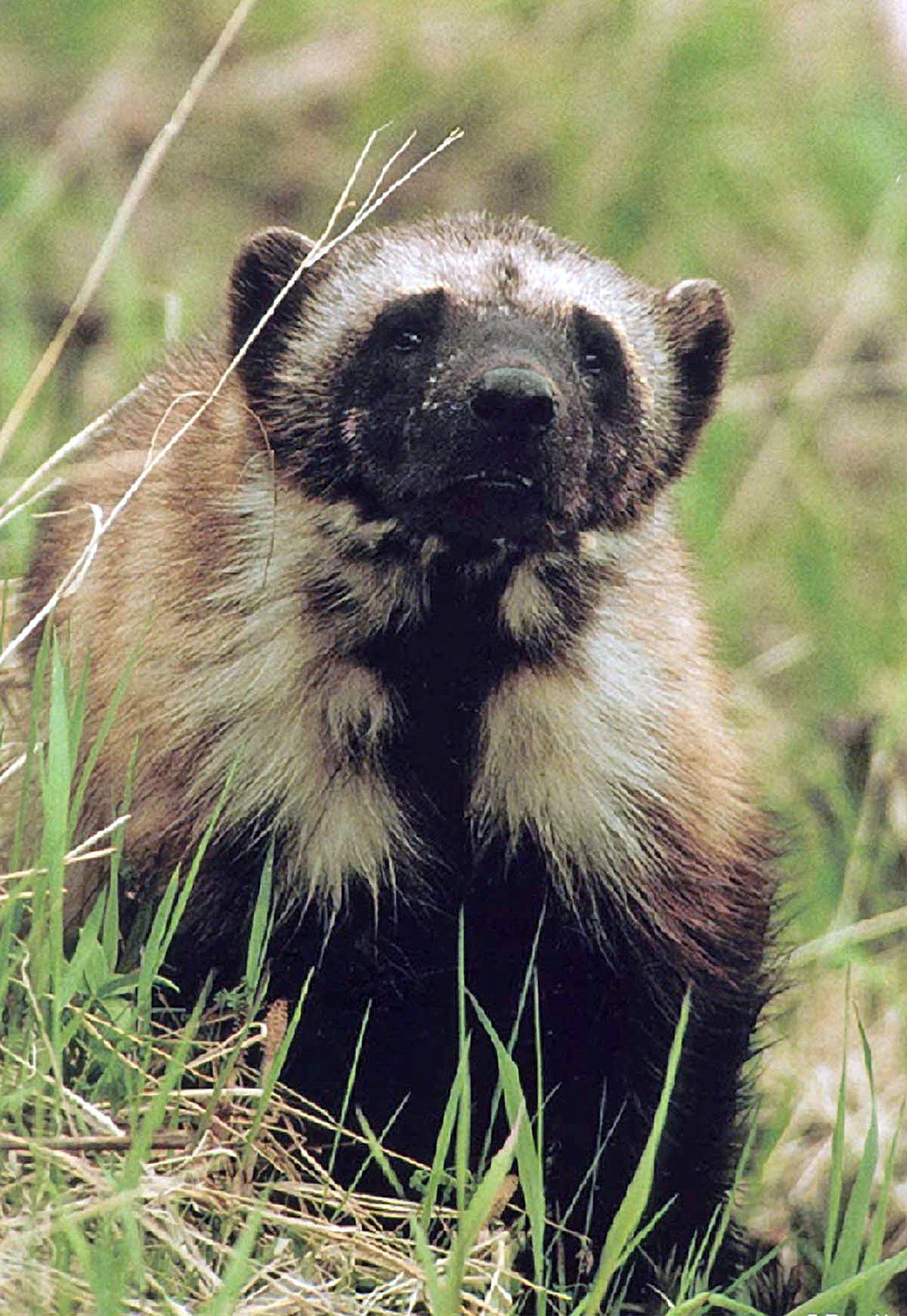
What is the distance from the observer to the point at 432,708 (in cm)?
323

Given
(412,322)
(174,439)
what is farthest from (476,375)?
(174,439)

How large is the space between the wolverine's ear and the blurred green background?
244 cm

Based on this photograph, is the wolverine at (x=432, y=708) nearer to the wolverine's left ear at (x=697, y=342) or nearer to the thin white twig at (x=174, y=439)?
the thin white twig at (x=174, y=439)

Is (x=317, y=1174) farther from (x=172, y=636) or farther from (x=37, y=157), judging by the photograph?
(x=37, y=157)

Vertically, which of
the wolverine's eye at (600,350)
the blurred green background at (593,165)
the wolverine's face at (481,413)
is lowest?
the wolverine's face at (481,413)

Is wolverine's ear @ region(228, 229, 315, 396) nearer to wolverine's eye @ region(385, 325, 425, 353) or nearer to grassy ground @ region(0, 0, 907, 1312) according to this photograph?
wolverine's eye @ region(385, 325, 425, 353)

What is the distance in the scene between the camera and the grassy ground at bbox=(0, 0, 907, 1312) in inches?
236

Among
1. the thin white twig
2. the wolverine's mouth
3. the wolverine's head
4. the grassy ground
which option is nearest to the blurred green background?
the grassy ground

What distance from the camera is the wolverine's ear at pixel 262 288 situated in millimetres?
3479

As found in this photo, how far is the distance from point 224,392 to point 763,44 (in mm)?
3783

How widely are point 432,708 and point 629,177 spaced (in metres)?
3.57

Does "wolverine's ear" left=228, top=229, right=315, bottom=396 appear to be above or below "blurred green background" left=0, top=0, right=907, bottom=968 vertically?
below

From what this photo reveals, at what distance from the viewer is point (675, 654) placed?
344cm

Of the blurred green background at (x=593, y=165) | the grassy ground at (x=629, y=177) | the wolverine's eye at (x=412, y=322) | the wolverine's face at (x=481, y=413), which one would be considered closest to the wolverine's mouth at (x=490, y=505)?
the wolverine's face at (x=481, y=413)
